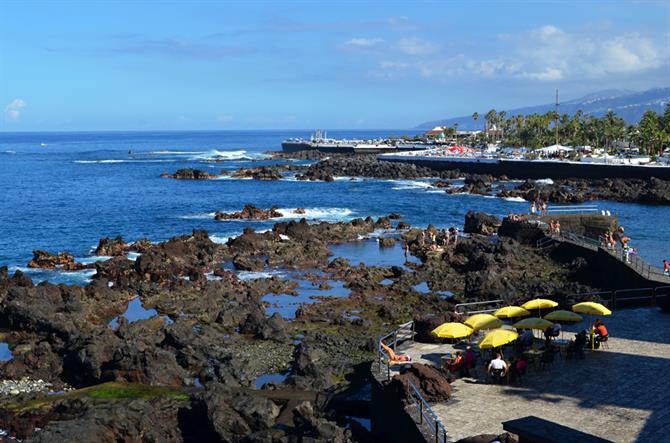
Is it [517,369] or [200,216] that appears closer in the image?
[517,369]

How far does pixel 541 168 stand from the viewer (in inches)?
4011

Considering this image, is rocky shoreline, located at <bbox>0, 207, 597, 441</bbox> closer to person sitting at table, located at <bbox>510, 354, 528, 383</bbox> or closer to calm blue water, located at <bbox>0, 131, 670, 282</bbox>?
person sitting at table, located at <bbox>510, 354, 528, 383</bbox>

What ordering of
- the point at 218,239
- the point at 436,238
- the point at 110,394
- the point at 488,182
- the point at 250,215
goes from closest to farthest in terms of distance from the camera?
1. the point at 110,394
2. the point at 436,238
3. the point at 218,239
4. the point at 250,215
5. the point at 488,182

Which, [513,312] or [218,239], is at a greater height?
[513,312]

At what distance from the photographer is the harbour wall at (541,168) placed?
88.6 metres

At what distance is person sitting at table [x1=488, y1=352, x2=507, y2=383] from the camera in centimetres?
1723

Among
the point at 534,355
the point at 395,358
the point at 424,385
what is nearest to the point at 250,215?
the point at 395,358

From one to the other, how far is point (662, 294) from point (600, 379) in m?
10.3

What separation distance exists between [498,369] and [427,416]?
3114 millimetres

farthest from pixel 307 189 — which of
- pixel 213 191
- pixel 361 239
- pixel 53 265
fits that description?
pixel 53 265

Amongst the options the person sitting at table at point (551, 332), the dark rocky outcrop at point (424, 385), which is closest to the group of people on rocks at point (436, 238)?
the person sitting at table at point (551, 332)

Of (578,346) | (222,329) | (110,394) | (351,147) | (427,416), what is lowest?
(222,329)

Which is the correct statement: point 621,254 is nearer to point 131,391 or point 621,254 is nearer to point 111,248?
point 131,391

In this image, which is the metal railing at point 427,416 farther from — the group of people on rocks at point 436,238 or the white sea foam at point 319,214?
the white sea foam at point 319,214
